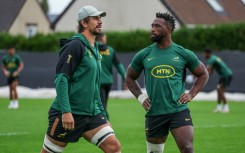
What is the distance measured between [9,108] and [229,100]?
12081 mm

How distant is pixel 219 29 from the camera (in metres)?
44.4

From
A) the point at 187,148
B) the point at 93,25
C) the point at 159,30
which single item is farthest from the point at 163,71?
the point at 93,25

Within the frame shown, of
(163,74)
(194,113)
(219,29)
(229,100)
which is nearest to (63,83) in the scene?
(163,74)

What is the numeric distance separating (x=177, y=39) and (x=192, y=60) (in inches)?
1357

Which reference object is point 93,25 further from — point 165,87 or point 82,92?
point 165,87

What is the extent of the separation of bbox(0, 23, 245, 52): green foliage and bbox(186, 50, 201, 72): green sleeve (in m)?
32.8

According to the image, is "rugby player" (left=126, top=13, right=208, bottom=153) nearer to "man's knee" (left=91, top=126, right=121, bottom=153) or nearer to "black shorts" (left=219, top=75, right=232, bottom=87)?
"man's knee" (left=91, top=126, right=121, bottom=153)

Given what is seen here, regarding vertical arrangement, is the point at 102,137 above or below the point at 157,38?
below

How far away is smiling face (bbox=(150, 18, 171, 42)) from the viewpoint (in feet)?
35.1

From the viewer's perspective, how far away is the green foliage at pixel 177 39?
43969 mm

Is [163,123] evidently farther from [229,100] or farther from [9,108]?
[229,100]

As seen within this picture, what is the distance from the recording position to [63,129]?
31.3ft

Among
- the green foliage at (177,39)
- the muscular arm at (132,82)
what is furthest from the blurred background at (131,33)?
the muscular arm at (132,82)

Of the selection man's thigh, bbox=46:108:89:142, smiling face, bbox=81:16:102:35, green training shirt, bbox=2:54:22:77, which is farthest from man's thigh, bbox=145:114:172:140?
green training shirt, bbox=2:54:22:77
